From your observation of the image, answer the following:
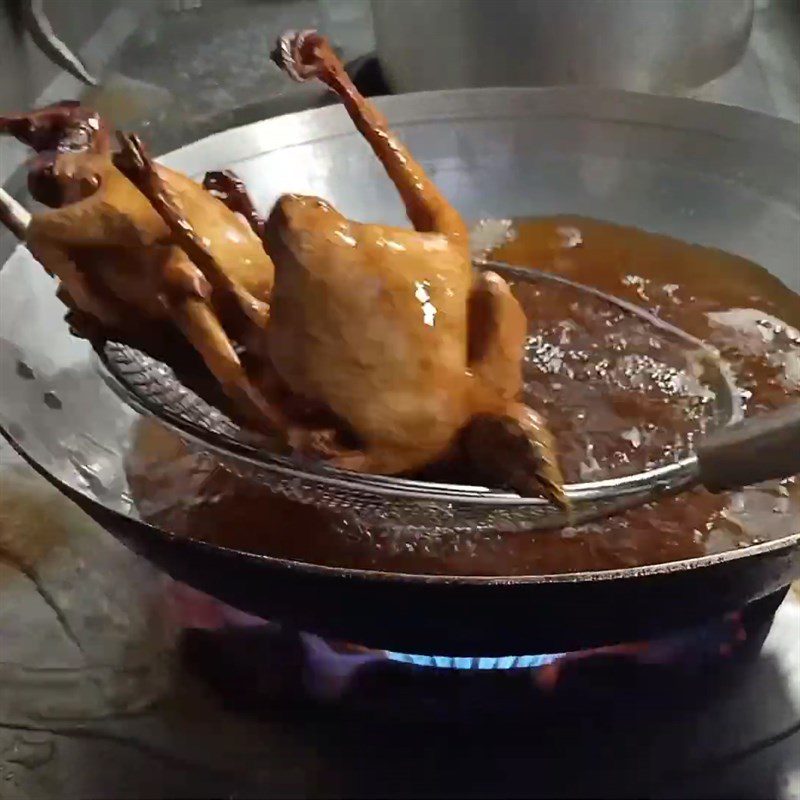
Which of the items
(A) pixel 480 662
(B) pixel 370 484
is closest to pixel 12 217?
(B) pixel 370 484

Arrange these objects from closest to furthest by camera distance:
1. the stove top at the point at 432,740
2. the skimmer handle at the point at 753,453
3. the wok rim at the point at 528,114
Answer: the skimmer handle at the point at 753,453
the stove top at the point at 432,740
the wok rim at the point at 528,114

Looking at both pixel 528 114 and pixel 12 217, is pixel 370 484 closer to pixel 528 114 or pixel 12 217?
pixel 12 217

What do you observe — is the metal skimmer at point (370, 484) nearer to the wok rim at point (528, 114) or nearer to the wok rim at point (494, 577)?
the wok rim at point (494, 577)

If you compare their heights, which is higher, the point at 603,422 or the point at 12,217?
the point at 12,217

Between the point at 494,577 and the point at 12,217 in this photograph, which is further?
the point at 12,217

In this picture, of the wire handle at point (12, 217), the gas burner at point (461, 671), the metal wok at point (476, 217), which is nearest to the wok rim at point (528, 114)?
the metal wok at point (476, 217)

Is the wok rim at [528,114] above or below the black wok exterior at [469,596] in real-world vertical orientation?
above

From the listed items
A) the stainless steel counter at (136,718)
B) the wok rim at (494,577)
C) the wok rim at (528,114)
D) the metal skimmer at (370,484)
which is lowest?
the stainless steel counter at (136,718)

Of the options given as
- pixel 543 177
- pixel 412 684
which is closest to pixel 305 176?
pixel 543 177

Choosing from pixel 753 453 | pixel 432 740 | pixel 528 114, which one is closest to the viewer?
pixel 753 453
